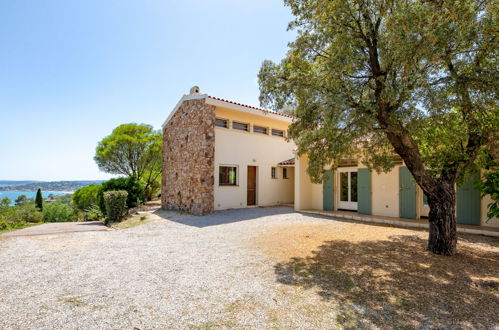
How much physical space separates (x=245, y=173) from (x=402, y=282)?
11.4m

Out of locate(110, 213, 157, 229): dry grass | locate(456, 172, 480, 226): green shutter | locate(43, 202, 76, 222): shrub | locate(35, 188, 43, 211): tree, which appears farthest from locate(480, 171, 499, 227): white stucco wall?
locate(35, 188, 43, 211): tree

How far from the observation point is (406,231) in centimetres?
923

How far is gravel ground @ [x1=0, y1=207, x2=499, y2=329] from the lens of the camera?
3.31 m

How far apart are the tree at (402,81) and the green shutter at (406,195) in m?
3.89

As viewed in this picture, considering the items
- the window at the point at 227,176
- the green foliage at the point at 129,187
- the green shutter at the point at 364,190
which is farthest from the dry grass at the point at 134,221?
the green shutter at the point at 364,190

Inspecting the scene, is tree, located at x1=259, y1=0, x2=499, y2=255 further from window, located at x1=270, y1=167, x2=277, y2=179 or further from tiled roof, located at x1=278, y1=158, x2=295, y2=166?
window, located at x1=270, y1=167, x2=277, y2=179

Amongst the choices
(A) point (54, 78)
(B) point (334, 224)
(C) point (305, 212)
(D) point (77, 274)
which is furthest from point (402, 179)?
(A) point (54, 78)

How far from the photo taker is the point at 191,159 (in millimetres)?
14172

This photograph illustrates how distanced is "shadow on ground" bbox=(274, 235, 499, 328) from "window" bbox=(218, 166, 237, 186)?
8.57 m

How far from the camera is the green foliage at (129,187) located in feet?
54.4

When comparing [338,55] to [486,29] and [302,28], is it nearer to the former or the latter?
[302,28]

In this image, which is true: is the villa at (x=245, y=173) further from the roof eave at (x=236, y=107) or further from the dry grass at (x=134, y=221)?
the dry grass at (x=134, y=221)

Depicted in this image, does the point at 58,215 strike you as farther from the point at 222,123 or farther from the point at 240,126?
the point at 240,126

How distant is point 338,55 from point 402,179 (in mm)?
7933
